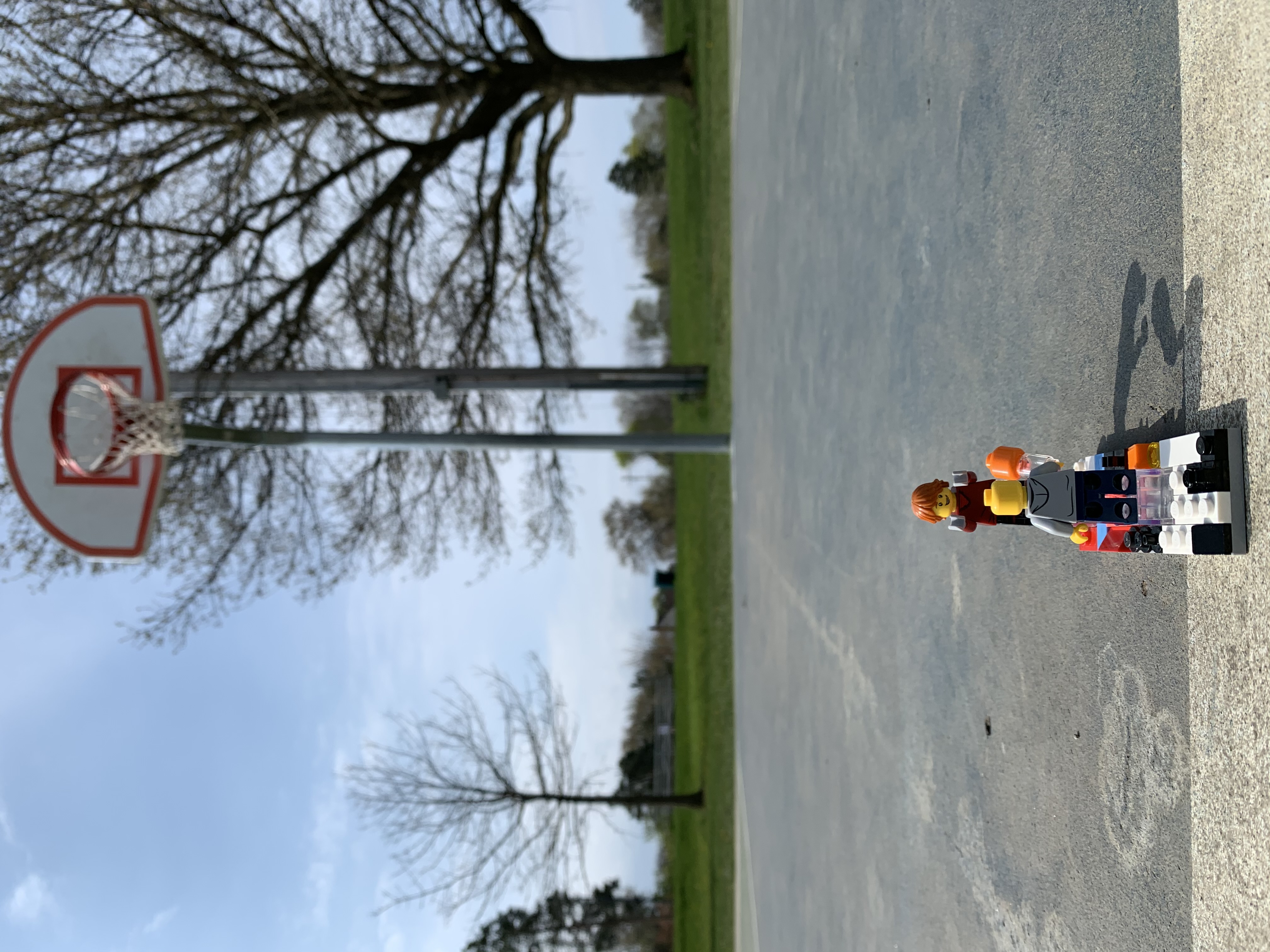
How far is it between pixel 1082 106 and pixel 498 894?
16663 mm

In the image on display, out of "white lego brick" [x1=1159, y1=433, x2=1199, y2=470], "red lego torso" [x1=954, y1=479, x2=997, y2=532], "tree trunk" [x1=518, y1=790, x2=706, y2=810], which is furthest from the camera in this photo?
"tree trunk" [x1=518, y1=790, x2=706, y2=810]

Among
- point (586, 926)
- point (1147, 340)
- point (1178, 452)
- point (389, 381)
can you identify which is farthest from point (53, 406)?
point (586, 926)

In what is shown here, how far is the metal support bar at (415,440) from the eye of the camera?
27.4 ft

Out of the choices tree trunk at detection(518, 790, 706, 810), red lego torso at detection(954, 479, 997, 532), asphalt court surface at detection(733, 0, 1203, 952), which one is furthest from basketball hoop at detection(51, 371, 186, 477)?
tree trunk at detection(518, 790, 706, 810)

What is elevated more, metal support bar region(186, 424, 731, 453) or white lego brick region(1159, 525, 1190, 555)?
metal support bar region(186, 424, 731, 453)

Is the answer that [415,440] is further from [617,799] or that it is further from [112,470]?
[617,799]

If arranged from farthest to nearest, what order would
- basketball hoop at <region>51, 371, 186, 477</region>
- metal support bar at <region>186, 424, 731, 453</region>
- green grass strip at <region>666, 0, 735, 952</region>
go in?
green grass strip at <region>666, 0, 735, 952</region>, metal support bar at <region>186, 424, 731, 453</region>, basketball hoop at <region>51, 371, 186, 477</region>

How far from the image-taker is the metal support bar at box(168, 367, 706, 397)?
9.46 meters

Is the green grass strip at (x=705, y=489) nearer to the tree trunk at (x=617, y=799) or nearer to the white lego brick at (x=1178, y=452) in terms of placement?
the tree trunk at (x=617, y=799)

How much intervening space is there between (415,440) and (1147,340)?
6849 millimetres

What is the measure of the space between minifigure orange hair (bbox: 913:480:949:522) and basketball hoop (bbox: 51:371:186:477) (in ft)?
22.7

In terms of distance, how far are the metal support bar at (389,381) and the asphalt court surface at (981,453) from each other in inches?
165

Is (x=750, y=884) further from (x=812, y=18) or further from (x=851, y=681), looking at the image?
(x=812, y=18)

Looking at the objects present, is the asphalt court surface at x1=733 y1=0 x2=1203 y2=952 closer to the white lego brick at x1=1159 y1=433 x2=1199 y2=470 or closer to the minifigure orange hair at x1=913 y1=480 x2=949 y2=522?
the white lego brick at x1=1159 y1=433 x2=1199 y2=470
